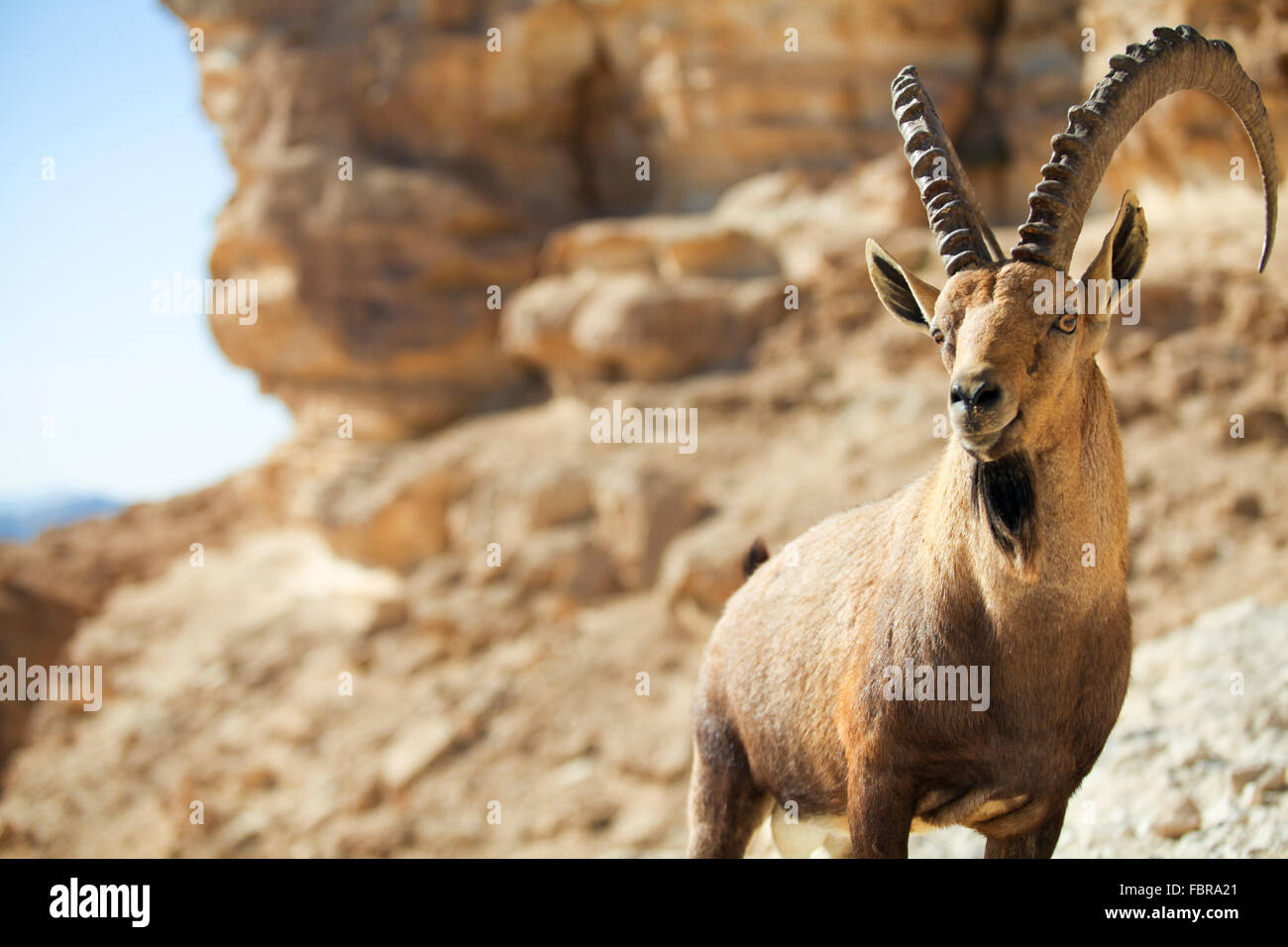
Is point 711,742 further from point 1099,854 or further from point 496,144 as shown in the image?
point 496,144

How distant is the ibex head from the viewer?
340cm

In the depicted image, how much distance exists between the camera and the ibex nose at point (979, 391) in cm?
330

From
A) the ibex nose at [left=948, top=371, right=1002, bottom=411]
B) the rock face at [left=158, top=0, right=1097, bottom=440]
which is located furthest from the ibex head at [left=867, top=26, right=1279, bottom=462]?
the rock face at [left=158, top=0, right=1097, bottom=440]

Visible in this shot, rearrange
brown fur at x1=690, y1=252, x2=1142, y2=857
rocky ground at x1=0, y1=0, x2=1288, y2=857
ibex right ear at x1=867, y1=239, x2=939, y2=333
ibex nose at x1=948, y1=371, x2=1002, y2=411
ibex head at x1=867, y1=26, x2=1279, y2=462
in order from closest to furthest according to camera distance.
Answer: ibex nose at x1=948, y1=371, x2=1002, y2=411 < ibex head at x1=867, y1=26, x2=1279, y2=462 < brown fur at x1=690, y1=252, x2=1142, y2=857 < ibex right ear at x1=867, y1=239, x2=939, y2=333 < rocky ground at x1=0, y1=0, x2=1288, y2=857

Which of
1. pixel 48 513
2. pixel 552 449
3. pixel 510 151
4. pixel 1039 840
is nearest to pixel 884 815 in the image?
pixel 1039 840

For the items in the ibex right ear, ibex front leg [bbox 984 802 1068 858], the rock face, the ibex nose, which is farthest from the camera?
the rock face

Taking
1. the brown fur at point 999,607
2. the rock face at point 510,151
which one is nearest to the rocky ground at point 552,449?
the rock face at point 510,151

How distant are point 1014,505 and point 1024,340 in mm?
512

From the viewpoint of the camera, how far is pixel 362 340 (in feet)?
54.7

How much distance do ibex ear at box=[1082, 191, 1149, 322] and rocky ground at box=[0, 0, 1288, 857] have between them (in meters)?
3.45

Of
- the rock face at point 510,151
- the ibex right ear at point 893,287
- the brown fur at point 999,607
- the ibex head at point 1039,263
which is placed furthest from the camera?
the rock face at point 510,151

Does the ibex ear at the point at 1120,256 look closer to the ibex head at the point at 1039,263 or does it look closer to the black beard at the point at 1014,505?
the ibex head at the point at 1039,263

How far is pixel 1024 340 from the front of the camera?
11.3ft

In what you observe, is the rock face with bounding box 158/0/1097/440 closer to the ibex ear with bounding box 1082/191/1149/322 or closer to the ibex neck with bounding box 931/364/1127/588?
the ibex ear with bounding box 1082/191/1149/322
